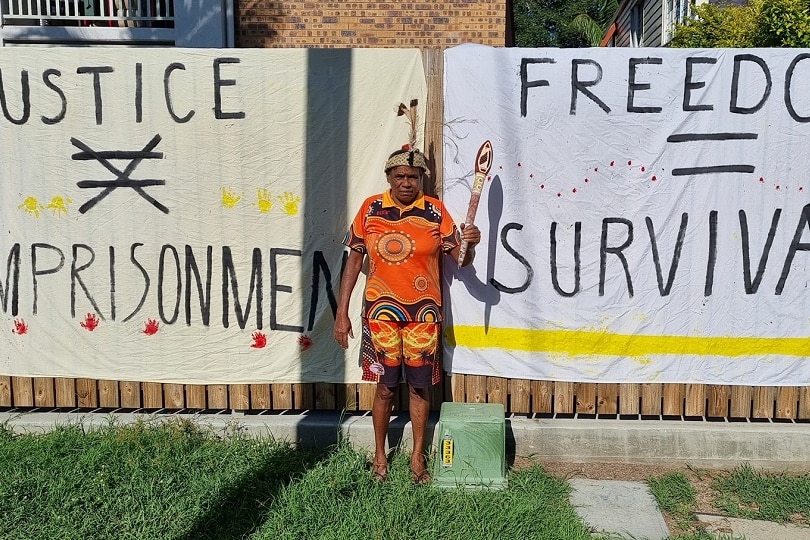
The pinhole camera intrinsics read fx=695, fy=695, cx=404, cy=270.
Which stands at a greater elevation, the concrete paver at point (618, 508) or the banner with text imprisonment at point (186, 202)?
the banner with text imprisonment at point (186, 202)

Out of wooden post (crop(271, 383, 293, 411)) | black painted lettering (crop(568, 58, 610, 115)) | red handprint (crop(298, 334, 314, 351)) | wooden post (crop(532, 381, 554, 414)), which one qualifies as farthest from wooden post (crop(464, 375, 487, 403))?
black painted lettering (crop(568, 58, 610, 115))

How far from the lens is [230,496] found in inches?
135

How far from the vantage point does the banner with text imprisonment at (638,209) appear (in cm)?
387

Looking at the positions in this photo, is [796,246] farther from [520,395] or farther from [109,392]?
[109,392]

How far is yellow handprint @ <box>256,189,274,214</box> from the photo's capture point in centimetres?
408

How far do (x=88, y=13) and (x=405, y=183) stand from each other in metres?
8.82

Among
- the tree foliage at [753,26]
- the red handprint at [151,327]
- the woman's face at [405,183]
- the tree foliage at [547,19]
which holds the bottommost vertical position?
the red handprint at [151,327]

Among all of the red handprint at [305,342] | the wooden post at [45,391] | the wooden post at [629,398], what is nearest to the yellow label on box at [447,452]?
the red handprint at [305,342]

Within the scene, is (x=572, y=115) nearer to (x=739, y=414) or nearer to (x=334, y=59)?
(x=334, y=59)

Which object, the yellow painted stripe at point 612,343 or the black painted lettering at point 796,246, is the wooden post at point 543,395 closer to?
the yellow painted stripe at point 612,343

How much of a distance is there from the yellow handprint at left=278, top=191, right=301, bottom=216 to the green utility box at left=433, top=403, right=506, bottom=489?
1.50m

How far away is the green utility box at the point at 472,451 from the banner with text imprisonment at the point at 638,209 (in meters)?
0.58

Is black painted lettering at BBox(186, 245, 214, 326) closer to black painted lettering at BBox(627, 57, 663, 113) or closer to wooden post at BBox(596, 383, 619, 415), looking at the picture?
wooden post at BBox(596, 383, 619, 415)

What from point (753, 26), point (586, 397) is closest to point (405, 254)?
point (586, 397)
